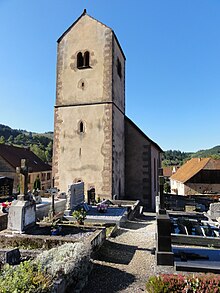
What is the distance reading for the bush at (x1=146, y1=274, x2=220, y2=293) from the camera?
174 inches

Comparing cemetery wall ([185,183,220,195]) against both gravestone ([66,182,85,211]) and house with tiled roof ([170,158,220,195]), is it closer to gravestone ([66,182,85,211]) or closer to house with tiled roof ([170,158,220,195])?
house with tiled roof ([170,158,220,195])

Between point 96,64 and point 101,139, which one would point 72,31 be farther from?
point 101,139

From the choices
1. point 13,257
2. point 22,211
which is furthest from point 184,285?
point 22,211

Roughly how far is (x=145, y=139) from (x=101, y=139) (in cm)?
470

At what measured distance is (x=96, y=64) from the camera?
18500mm

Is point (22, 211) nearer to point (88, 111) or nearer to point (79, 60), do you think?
point (88, 111)

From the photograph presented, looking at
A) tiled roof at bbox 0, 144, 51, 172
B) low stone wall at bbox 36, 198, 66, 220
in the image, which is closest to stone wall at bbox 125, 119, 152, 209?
low stone wall at bbox 36, 198, 66, 220

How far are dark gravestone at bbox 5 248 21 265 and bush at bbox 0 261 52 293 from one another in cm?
119

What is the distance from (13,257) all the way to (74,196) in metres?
7.64

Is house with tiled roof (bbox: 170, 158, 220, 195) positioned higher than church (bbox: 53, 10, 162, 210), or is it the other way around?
church (bbox: 53, 10, 162, 210)

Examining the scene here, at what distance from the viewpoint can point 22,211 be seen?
9.00 m

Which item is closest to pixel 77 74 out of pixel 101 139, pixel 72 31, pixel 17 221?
pixel 72 31

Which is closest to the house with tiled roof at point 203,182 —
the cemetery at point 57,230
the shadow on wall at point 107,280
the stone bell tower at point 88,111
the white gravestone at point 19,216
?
the stone bell tower at point 88,111

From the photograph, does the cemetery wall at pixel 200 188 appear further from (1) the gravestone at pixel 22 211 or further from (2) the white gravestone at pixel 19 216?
(2) the white gravestone at pixel 19 216
